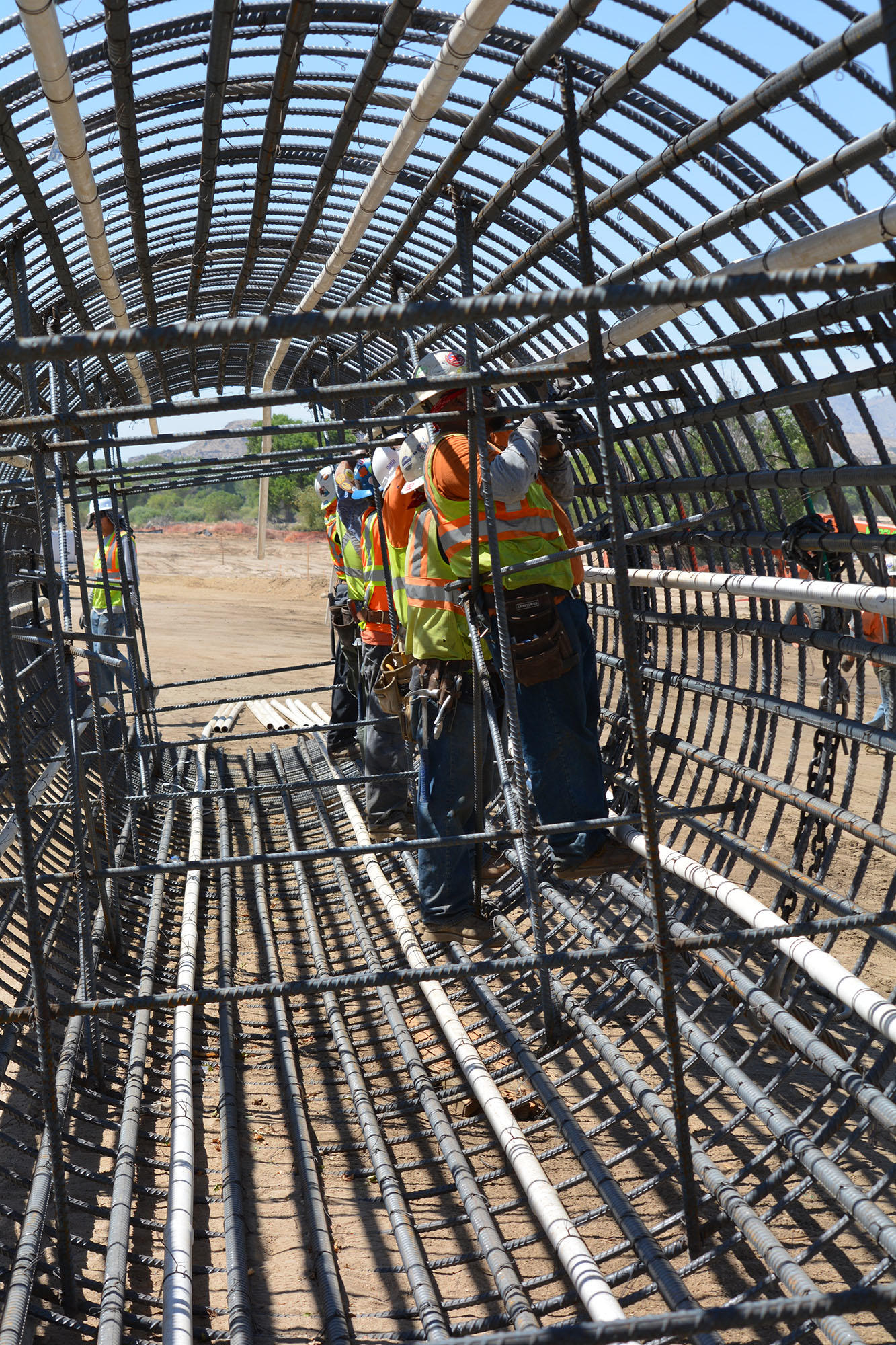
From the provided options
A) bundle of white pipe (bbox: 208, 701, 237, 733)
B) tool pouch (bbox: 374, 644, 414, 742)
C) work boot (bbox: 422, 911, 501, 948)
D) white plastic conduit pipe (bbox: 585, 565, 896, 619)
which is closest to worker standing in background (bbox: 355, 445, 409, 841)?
tool pouch (bbox: 374, 644, 414, 742)

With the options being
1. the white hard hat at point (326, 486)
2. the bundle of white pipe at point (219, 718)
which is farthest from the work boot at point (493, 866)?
the bundle of white pipe at point (219, 718)

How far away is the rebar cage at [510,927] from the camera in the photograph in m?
2.62

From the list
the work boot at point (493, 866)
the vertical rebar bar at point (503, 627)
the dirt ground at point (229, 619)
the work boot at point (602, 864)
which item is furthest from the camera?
the dirt ground at point (229, 619)

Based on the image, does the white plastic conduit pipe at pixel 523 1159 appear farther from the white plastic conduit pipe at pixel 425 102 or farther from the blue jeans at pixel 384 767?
the white plastic conduit pipe at pixel 425 102

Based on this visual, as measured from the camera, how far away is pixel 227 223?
812 centimetres

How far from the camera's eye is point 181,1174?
3314 mm

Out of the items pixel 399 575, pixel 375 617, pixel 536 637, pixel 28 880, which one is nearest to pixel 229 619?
pixel 375 617

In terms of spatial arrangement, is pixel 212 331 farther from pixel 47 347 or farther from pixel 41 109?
pixel 41 109

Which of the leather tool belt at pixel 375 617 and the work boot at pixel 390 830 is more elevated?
the leather tool belt at pixel 375 617

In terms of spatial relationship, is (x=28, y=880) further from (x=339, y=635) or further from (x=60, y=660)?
(x=339, y=635)

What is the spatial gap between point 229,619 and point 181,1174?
25023 mm

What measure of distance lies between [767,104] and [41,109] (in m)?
3.33

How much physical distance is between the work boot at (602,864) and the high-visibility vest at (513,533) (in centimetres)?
114

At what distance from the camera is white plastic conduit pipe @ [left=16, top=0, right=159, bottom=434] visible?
320cm
